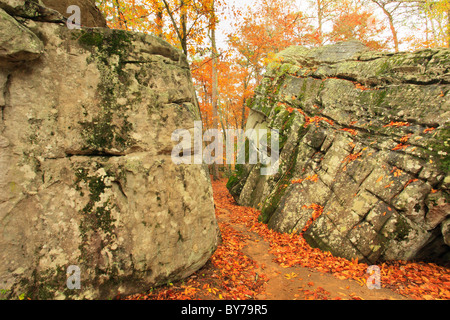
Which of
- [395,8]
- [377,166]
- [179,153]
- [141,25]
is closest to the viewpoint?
[179,153]

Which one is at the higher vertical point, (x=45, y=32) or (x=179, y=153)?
(x=45, y=32)

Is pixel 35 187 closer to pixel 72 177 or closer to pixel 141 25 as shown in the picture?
pixel 72 177

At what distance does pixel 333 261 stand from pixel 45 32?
821cm

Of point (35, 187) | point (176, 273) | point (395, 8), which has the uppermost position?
point (395, 8)

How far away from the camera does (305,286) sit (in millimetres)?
4820

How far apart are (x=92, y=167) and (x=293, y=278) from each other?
509 centimetres

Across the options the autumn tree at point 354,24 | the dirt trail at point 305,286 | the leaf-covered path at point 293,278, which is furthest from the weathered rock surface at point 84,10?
the autumn tree at point 354,24

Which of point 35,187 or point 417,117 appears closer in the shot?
point 35,187

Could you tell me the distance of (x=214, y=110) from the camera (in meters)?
16.0

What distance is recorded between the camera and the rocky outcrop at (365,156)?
18.2ft

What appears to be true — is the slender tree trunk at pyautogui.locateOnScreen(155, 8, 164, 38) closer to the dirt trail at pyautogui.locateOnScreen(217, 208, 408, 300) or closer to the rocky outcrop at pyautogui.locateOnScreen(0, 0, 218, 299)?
the rocky outcrop at pyautogui.locateOnScreen(0, 0, 218, 299)

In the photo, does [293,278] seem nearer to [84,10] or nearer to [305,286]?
[305,286]

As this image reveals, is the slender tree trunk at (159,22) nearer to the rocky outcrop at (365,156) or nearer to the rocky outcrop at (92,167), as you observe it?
the rocky outcrop at (365,156)

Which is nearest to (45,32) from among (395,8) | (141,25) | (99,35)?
(99,35)
